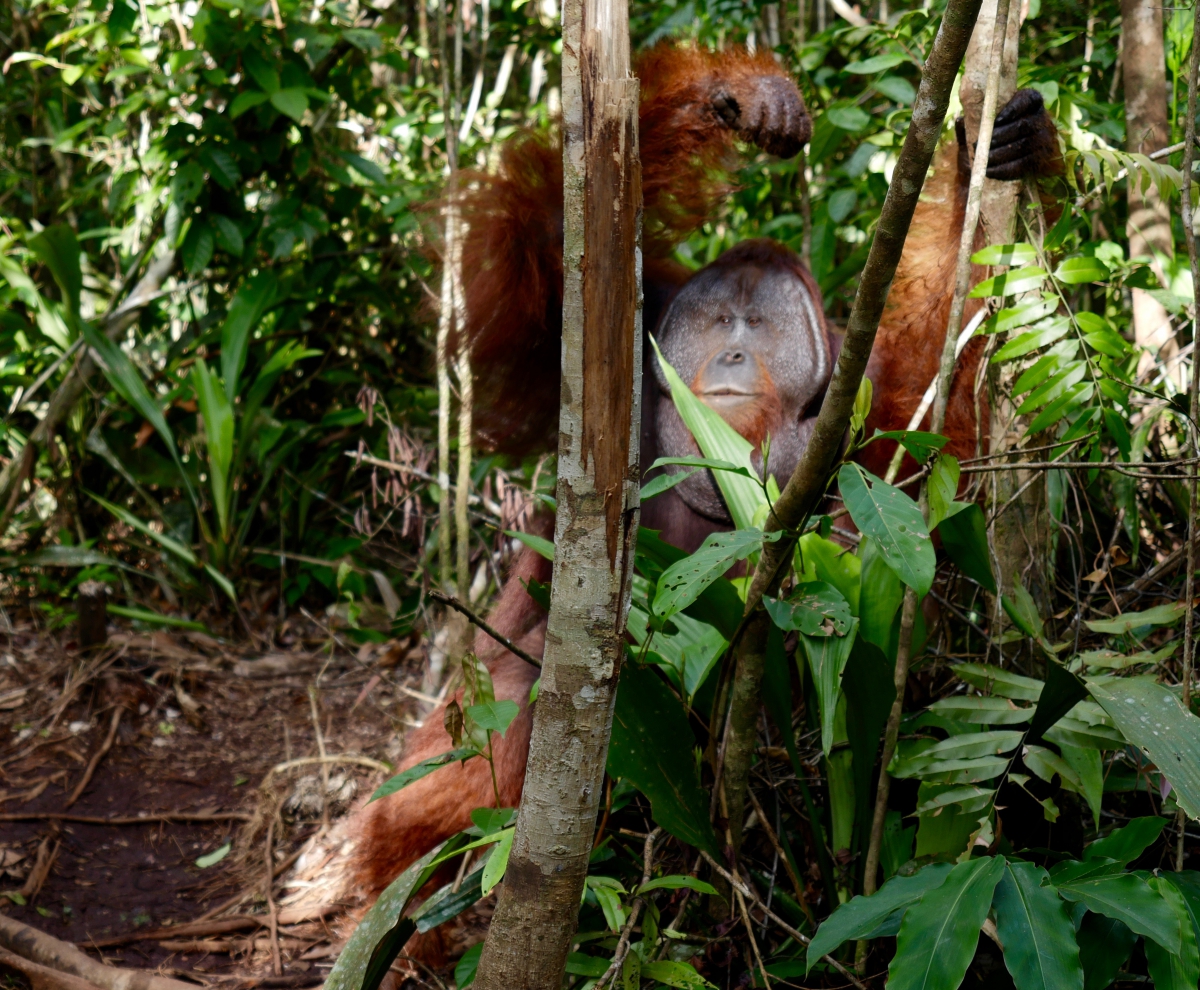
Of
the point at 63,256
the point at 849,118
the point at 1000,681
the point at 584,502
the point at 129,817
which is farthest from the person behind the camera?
the point at 63,256

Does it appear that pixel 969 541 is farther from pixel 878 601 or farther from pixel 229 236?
pixel 229 236

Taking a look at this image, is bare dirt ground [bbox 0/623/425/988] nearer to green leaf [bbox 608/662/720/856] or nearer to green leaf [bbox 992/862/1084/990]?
green leaf [bbox 608/662/720/856]

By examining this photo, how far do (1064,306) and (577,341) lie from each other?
1133 mm

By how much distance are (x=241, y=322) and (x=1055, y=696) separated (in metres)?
3.60

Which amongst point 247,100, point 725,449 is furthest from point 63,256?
point 725,449

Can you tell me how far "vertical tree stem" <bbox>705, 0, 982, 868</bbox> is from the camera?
46.8 inches

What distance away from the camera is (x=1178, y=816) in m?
1.64

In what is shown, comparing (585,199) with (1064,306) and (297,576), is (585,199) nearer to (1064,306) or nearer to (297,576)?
(1064,306)

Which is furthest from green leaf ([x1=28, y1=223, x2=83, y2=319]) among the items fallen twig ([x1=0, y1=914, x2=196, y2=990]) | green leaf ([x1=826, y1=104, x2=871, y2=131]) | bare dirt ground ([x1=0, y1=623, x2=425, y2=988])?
green leaf ([x1=826, y1=104, x2=871, y2=131])

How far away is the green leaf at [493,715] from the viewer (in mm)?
1554

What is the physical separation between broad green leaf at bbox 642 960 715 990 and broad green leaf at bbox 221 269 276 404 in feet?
10.8

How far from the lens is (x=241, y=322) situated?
4.35 meters

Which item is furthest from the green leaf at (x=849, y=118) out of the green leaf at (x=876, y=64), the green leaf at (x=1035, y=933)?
the green leaf at (x=1035, y=933)

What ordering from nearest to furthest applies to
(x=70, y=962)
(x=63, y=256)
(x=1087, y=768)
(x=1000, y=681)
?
(x=1087, y=768) → (x=1000, y=681) → (x=70, y=962) → (x=63, y=256)
